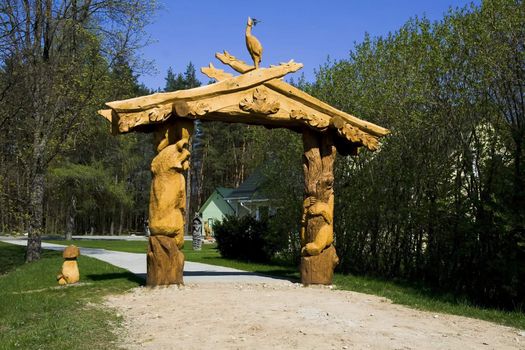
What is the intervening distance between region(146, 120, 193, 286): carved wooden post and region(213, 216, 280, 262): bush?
8202 millimetres

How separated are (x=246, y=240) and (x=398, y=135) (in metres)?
6.62

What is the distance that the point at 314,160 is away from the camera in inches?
424

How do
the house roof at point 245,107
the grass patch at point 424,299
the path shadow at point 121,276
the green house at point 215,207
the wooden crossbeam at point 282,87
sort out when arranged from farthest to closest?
the green house at point 215,207 → the path shadow at point 121,276 → the wooden crossbeam at point 282,87 → the house roof at point 245,107 → the grass patch at point 424,299

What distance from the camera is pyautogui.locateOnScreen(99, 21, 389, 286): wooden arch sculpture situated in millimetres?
9359

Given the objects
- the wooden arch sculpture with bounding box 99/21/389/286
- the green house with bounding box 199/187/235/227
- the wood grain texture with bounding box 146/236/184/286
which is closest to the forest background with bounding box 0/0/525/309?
the wooden arch sculpture with bounding box 99/21/389/286

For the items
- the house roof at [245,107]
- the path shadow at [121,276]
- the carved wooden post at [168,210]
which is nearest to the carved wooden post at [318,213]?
the house roof at [245,107]

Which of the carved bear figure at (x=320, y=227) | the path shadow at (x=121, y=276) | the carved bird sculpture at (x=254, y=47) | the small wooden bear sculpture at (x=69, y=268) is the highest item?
the carved bird sculpture at (x=254, y=47)

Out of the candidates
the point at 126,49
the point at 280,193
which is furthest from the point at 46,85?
the point at 280,193

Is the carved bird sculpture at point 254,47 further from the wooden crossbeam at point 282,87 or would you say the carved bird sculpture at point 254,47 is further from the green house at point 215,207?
the green house at point 215,207

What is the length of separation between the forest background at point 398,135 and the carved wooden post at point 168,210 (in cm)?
579

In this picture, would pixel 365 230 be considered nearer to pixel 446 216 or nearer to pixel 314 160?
pixel 446 216

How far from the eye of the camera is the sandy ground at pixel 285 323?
586 cm

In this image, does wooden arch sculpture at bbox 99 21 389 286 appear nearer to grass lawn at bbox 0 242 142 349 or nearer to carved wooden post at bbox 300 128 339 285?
carved wooden post at bbox 300 128 339 285

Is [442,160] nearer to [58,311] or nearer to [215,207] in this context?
[58,311]
